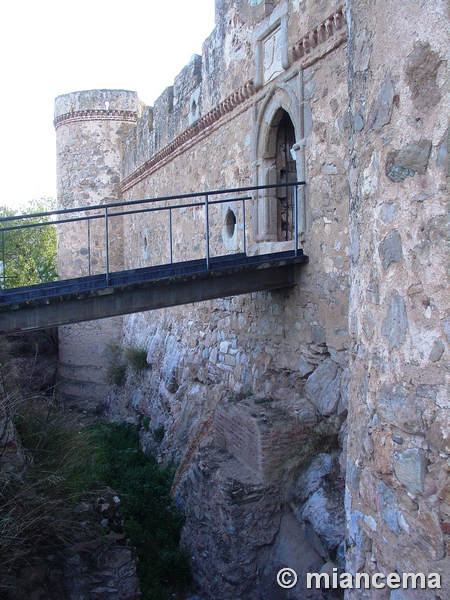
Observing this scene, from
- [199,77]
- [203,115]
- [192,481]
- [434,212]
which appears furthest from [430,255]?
[199,77]

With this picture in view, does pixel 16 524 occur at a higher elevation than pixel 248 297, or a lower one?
lower

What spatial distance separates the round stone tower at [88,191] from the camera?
48.3 ft

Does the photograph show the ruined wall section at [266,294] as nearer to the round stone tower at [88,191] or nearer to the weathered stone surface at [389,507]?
the weathered stone surface at [389,507]

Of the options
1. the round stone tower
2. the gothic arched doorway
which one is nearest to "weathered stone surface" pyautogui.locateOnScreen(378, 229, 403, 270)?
the gothic arched doorway

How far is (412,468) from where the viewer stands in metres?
2.15

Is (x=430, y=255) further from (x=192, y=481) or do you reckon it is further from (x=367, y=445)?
(x=192, y=481)

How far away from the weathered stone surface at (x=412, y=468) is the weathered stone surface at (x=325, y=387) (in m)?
2.95

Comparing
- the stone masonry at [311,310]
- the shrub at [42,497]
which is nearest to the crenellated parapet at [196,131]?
the stone masonry at [311,310]

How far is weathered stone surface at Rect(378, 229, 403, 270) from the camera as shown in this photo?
2.23 meters

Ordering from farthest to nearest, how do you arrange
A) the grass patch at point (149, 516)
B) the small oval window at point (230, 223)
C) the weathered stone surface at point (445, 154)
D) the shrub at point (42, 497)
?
the small oval window at point (230, 223)
the grass patch at point (149, 516)
the shrub at point (42, 497)
the weathered stone surface at point (445, 154)

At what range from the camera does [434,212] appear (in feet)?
6.72

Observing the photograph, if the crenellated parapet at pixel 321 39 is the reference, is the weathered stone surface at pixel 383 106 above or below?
below

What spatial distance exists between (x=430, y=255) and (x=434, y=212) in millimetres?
164

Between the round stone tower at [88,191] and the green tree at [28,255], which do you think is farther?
the green tree at [28,255]
